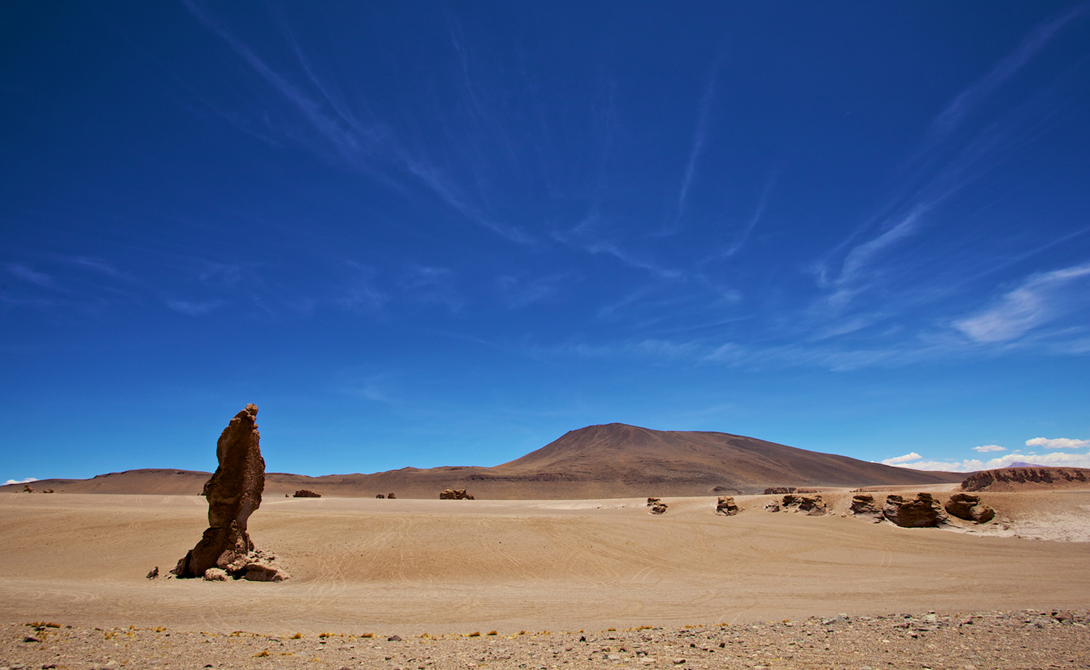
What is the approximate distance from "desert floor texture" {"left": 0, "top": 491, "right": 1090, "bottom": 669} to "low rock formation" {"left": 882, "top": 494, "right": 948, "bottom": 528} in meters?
0.94

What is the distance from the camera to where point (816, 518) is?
27062 millimetres

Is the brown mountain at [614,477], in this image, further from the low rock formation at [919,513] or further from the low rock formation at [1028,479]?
the low rock formation at [919,513]

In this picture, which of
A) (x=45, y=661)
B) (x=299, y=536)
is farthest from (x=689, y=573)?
(x=45, y=661)

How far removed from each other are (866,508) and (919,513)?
2.60m

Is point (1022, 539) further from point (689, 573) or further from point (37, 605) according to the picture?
point (37, 605)

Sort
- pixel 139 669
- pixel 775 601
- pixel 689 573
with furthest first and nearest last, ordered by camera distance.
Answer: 1. pixel 689 573
2. pixel 775 601
3. pixel 139 669

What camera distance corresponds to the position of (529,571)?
1641cm

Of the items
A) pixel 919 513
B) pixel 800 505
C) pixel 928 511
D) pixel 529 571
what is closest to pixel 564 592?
pixel 529 571

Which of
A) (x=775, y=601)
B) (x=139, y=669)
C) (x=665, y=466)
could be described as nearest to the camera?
(x=139, y=669)

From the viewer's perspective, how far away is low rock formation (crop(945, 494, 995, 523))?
25.2 m

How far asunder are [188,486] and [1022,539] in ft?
419

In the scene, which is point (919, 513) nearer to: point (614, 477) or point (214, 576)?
point (214, 576)

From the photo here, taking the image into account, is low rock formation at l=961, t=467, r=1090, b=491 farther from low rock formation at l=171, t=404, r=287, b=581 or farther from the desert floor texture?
low rock formation at l=171, t=404, r=287, b=581

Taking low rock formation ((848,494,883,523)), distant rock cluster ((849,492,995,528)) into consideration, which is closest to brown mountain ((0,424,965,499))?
low rock formation ((848,494,883,523))
